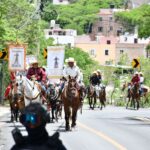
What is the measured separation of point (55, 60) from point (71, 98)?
60.6 inches

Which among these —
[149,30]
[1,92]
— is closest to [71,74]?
[149,30]

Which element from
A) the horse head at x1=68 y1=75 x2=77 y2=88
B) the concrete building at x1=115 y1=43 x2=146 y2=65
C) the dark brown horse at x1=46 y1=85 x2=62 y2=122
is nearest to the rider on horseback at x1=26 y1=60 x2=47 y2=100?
the horse head at x1=68 y1=75 x2=77 y2=88

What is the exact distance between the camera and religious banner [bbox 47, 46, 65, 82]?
2247 centimetres

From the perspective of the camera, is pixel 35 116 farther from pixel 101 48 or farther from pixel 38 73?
pixel 101 48

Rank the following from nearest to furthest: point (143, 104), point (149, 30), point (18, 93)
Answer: point (18, 93), point (149, 30), point (143, 104)

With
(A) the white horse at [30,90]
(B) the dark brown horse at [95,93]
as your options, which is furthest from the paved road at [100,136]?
(B) the dark brown horse at [95,93]

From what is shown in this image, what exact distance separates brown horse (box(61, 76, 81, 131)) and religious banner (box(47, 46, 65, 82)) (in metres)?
0.52

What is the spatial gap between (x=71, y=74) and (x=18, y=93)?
378 cm

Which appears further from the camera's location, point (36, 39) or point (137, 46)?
point (137, 46)

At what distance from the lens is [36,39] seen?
58688 mm

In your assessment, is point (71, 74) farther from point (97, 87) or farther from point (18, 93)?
point (97, 87)

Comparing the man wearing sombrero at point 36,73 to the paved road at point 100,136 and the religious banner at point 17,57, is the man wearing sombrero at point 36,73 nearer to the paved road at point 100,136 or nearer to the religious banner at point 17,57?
the paved road at point 100,136

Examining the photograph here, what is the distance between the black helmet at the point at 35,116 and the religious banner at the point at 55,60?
15.3 metres

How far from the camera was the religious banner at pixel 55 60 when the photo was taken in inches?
885
